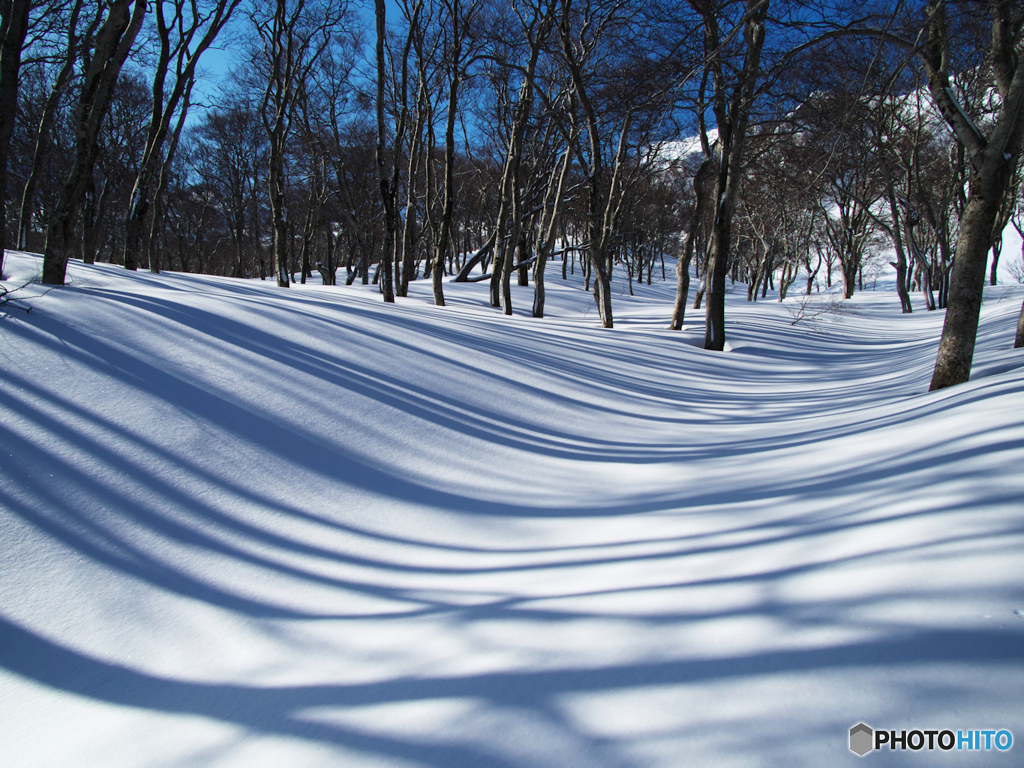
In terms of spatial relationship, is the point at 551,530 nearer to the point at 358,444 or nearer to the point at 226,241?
the point at 358,444

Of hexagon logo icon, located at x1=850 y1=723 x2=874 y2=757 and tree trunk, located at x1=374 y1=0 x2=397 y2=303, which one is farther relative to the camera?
tree trunk, located at x1=374 y1=0 x2=397 y2=303

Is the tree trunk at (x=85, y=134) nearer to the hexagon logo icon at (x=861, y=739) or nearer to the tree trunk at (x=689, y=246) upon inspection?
the hexagon logo icon at (x=861, y=739)

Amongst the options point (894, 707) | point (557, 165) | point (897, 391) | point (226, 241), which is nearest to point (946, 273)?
point (557, 165)

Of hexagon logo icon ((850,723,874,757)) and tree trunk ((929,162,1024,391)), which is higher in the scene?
tree trunk ((929,162,1024,391))

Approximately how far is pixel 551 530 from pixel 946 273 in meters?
→ 25.4

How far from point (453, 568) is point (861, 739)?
1691 mm

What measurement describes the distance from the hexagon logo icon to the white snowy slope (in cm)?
3

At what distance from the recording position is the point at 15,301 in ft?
12.5

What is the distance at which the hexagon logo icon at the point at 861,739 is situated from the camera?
47.8 inches

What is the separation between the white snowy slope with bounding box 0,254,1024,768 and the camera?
56.4 inches

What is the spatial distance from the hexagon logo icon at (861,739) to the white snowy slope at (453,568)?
3cm

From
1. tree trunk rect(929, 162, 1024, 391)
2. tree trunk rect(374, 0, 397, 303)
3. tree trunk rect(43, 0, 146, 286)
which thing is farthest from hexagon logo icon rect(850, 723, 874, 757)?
tree trunk rect(374, 0, 397, 303)

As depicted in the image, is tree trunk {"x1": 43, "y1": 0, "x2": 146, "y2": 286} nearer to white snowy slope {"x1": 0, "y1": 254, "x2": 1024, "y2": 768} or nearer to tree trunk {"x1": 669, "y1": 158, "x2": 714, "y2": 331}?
white snowy slope {"x1": 0, "y1": 254, "x2": 1024, "y2": 768}

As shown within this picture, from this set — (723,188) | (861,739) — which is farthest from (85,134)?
(723,188)
